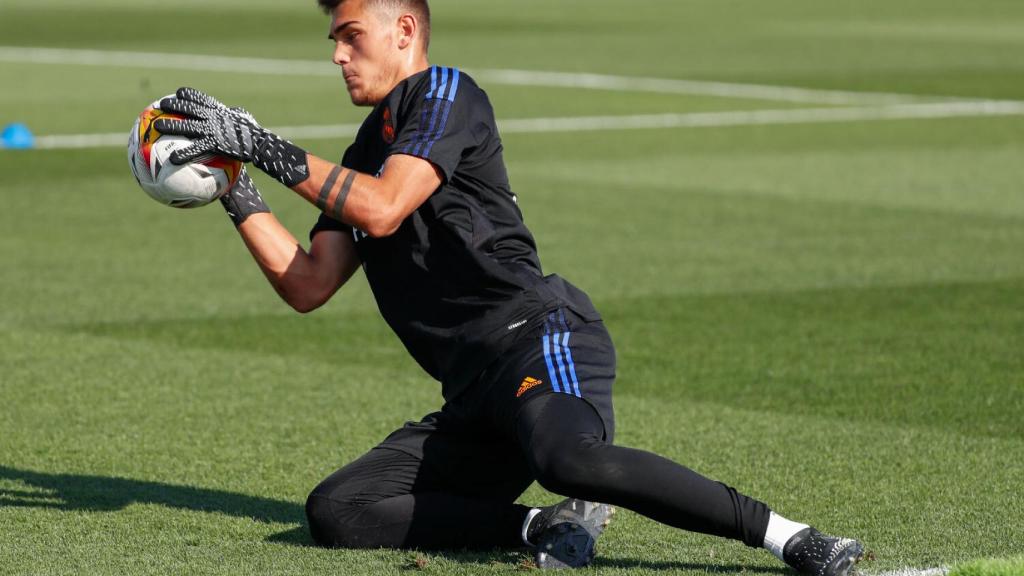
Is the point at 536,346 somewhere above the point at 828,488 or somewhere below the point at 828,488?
→ above

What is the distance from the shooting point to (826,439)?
8.00 metres

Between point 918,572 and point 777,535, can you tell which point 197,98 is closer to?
point 777,535

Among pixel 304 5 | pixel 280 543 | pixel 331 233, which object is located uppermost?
pixel 331 233

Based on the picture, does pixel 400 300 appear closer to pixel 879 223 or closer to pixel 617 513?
pixel 617 513

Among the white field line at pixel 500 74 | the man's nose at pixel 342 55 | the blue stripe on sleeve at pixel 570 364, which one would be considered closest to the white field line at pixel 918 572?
the blue stripe on sleeve at pixel 570 364

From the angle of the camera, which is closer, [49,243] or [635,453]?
[635,453]

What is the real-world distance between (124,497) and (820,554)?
2.81 m

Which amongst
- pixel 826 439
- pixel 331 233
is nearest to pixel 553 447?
pixel 331 233

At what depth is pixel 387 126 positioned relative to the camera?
242 inches

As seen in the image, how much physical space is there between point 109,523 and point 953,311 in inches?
247

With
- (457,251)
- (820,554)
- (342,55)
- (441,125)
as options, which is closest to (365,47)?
(342,55)

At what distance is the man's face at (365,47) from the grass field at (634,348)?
1614 mm

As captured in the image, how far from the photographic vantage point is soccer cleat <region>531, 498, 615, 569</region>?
591 cm

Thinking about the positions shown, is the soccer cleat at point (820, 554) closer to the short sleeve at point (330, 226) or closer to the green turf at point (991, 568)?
the green turf at point (991, 568)
